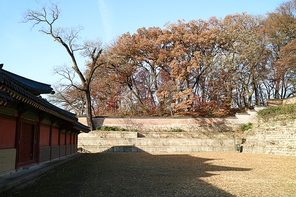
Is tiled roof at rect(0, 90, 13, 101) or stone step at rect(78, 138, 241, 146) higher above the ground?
tiled roof at rect(0, 90, 13, 101)

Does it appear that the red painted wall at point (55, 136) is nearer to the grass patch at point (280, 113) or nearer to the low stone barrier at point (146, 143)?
the low stone barrier at point (146, 143)

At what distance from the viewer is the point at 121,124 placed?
2331 cm

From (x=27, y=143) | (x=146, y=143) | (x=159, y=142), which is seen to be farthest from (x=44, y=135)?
(x=159, y=142)

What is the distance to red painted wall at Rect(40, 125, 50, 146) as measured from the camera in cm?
974

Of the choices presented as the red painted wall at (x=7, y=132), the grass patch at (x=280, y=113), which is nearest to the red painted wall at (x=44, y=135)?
the red painted wall at (x=7, y=132)

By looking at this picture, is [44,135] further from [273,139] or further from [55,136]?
[273,139]

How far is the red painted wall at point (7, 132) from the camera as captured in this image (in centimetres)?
656

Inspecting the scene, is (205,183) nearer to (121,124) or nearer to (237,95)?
(121,124)

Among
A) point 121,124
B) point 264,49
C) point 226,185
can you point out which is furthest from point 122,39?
point 226,185

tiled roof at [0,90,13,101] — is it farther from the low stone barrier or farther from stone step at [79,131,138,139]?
stone step at [79,131,138,139]

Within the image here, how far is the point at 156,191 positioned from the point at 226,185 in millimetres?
2200

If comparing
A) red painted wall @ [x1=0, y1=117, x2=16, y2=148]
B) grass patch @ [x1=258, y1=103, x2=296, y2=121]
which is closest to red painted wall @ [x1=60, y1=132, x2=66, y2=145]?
red painted wall @ [x1=0, y1=117, x2=16, y2=148]

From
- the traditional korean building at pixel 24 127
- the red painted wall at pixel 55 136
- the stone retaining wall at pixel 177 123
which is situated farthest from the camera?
the stone retaining wall at pixel 177 123

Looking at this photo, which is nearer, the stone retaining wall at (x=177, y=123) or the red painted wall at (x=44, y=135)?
the red painted wall at (x=44, y=135)
